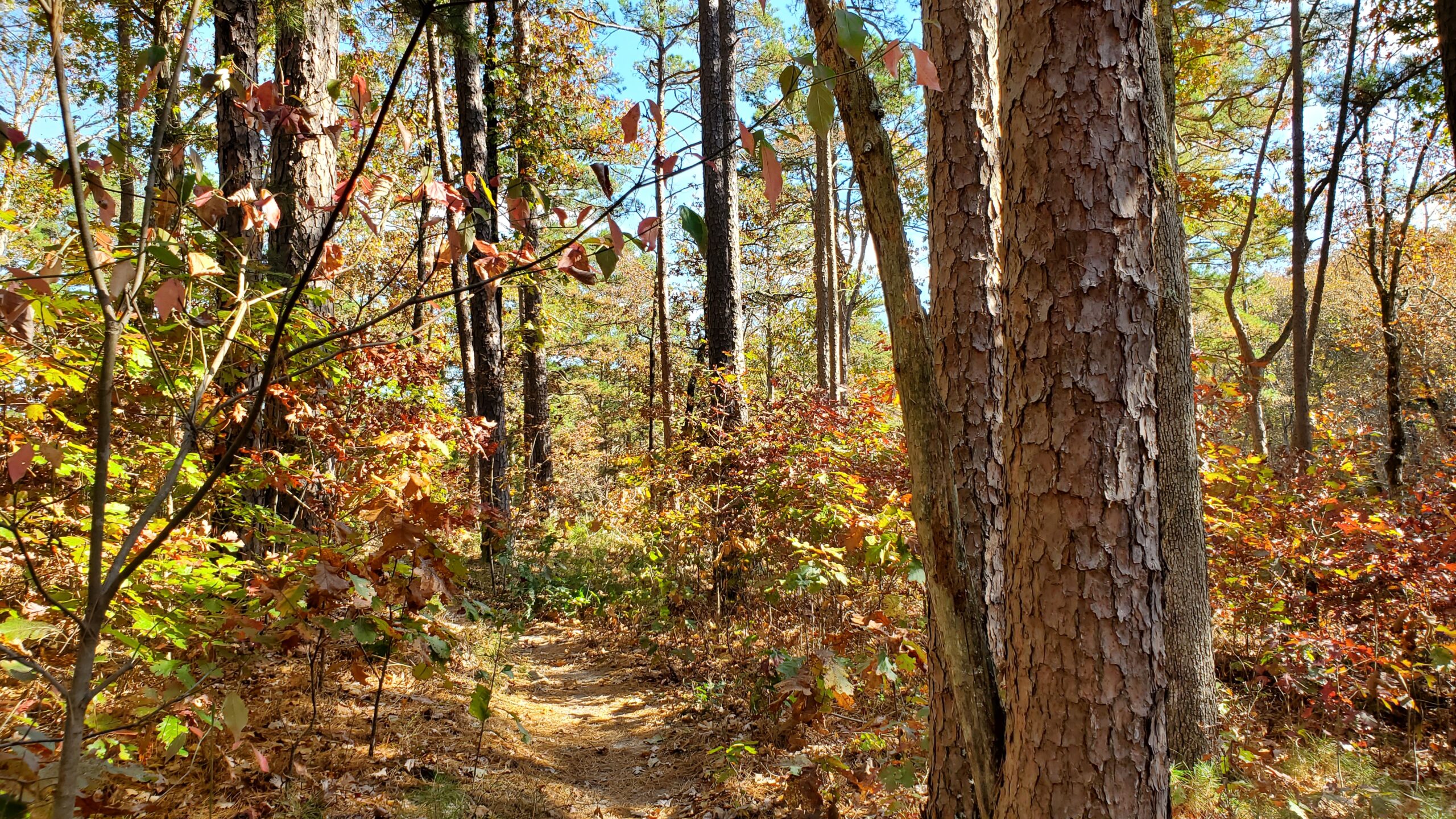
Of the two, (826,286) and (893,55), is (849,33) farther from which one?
(826,286)

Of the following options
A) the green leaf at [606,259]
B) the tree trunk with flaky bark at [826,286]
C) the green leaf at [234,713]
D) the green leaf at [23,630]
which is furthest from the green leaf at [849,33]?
the tree trunk with flaky bark at [826,286]

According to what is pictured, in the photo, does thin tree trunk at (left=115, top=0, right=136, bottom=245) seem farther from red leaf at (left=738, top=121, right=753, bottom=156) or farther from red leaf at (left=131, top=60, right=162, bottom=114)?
red leaf at (left=738, top=121, right=753, bottom=156)

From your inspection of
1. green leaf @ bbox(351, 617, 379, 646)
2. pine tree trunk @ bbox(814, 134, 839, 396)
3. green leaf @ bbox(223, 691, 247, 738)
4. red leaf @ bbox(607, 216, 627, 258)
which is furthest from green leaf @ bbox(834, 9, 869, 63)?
pine tree trunk @ bbox(814, 134, 839, 396)

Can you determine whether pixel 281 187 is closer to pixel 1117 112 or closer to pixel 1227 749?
pixel 1117 112

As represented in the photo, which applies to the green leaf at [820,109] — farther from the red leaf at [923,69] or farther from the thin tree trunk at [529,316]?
the thin tree trunk at [529,316]

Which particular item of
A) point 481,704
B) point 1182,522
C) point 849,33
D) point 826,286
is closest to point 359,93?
point 849,33

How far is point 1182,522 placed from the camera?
389cm

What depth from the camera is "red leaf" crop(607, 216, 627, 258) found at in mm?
1400

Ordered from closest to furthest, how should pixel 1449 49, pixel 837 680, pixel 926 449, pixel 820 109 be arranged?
pixel 820 109 < pixel 926 449 < pixel 837 680 < pixel 1449 49

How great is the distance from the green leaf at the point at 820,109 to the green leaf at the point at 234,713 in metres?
1.83

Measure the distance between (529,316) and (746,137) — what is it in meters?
10.6

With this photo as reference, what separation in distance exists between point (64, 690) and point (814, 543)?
194 inches

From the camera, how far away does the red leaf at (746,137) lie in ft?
4.00

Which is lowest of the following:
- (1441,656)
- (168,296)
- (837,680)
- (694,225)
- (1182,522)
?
(1441,656)
